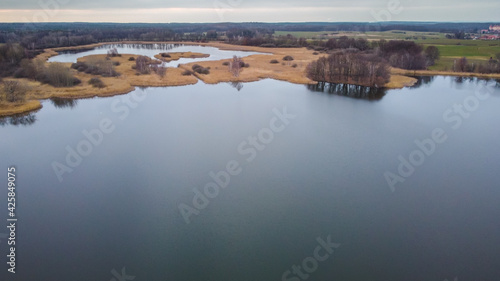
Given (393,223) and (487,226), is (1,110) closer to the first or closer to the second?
(393,223)

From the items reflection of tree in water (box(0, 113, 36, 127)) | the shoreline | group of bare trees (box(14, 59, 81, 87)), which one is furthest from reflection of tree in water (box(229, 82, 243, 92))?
reflection of tree in water (box(0, 113, 36, 127))

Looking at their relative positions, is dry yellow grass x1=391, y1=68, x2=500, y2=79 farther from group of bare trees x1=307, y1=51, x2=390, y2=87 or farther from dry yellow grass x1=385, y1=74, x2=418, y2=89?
group of bare trees x1=307, y1=51, x2=390, y2=87

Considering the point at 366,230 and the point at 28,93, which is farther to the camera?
the point at 28,93

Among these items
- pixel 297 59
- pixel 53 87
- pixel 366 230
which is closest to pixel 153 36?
pixel 297 59

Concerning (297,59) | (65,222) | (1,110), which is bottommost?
(65,222)

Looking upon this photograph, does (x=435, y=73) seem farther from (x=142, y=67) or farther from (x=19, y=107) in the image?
(x=19, y=107)

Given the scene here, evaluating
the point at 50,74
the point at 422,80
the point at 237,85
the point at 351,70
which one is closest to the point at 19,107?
the point at 50,74

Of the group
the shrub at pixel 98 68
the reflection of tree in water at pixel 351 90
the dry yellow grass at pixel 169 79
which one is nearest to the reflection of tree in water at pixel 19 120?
the dry yellow grass at pixel 169 79
